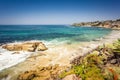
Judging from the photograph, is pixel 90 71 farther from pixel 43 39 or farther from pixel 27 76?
pixel 43 39

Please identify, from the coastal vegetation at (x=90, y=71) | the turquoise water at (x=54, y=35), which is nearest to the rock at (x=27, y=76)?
the coastal vegetation at (x=90, y=71)

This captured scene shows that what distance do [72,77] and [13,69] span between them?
8.62 meters

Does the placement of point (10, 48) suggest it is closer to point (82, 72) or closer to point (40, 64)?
point (40, 64)

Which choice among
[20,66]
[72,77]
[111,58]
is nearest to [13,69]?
[20,66]

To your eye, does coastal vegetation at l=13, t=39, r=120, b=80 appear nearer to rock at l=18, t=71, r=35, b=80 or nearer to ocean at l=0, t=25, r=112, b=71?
rock at l=18, t=71, r=35, b=80

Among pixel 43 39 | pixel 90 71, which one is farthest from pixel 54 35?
pixel 90 71

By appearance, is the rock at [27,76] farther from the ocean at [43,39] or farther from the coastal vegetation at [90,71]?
the ocean at [43,39]

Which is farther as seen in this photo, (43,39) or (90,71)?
(43,39)

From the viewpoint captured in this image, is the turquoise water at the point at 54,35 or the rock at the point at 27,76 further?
the turquoise water at the point at 54,35

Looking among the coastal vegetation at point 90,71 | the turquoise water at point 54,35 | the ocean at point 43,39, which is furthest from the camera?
the turquoise water at point 54,35

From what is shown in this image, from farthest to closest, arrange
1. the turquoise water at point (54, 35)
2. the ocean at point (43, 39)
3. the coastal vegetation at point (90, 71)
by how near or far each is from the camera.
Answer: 1. the turquoise water at point (54, 35)
2. the ocean at point (43, 39)
3. the coastal vegetation at point (90, 71)

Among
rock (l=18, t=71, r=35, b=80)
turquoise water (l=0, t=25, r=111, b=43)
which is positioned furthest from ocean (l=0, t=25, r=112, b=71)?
rock (l=18, t=71, r=35, b=80)

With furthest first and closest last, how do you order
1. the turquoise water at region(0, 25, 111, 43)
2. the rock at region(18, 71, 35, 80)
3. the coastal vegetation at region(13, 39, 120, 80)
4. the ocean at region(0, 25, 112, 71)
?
the turquoise water at region(0, 25, 111, 43), the ocean at region(0, 25, 112, 71), the rock at region(18, 71, 35, 80), the coastal vegetation at region(13, 39, 120, 80)

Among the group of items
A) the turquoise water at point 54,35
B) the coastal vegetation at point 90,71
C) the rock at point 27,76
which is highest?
the coastal vegetation at point 90,71
